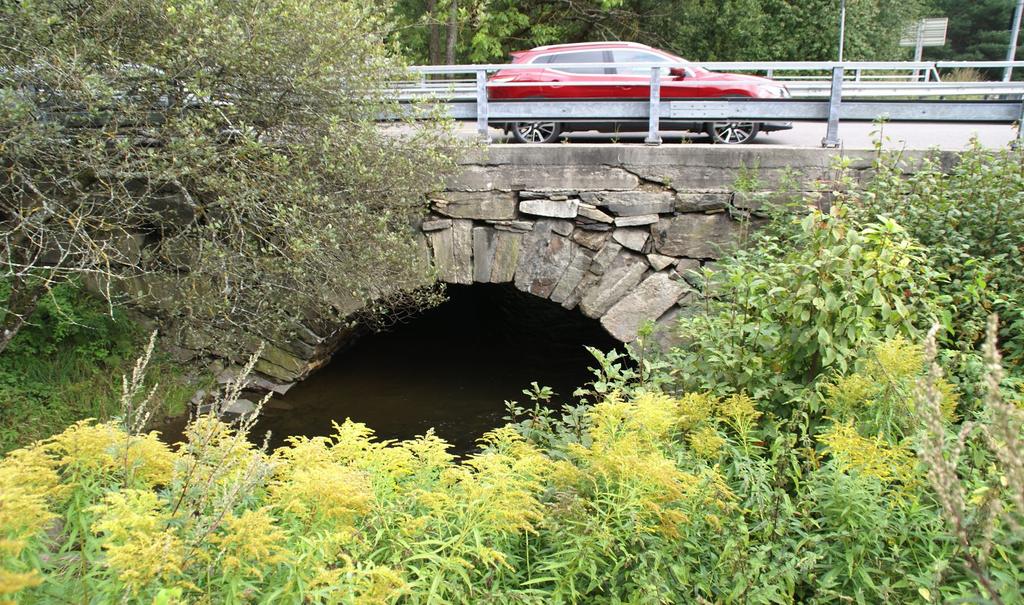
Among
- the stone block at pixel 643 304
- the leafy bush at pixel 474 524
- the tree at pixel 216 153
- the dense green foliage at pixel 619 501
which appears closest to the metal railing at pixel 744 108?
the tree at pixel 216 153


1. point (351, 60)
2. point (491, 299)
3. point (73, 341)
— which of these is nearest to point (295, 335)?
point (73, 341)

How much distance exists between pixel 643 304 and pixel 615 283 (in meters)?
0.34

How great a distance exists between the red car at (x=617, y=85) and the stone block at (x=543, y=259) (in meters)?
1.48

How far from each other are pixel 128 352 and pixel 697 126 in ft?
22.5

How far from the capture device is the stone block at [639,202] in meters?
6.41

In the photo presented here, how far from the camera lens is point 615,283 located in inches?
261

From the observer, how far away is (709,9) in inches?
690

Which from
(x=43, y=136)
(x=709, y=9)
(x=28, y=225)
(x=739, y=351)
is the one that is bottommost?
(x=739, y=351)

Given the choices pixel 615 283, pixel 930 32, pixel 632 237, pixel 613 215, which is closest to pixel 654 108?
pixel 613 215

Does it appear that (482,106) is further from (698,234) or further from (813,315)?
(813,315)

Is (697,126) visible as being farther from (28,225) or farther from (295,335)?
(28,225)

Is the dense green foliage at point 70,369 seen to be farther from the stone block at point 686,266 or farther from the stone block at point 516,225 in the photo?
the stone block at point 686,266

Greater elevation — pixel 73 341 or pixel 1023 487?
pixel 1023 487

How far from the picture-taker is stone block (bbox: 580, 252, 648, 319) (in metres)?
6.59
